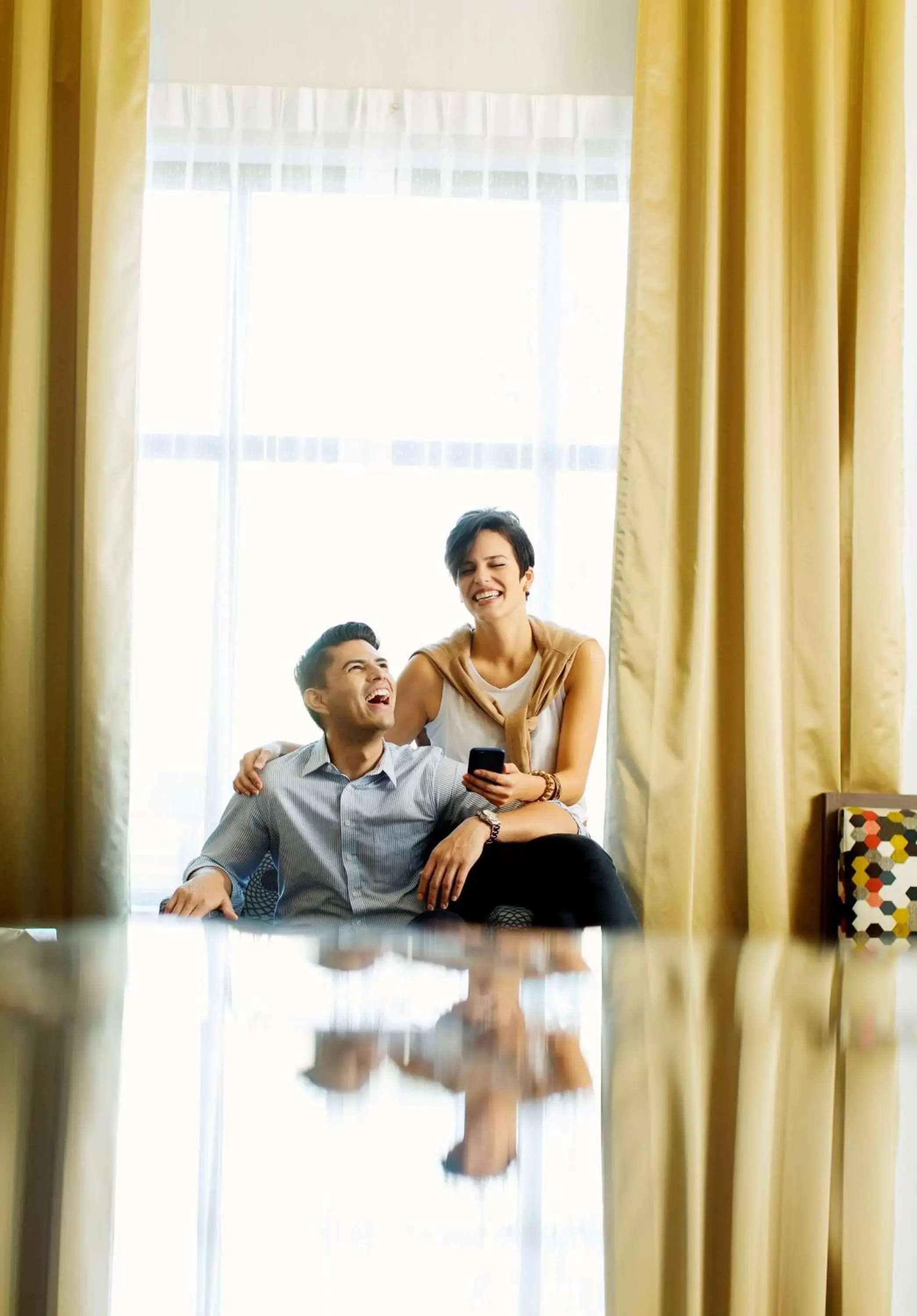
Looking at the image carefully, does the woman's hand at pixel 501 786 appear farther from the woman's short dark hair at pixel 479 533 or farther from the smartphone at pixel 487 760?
the woman's short dark hair at pixel 479 533

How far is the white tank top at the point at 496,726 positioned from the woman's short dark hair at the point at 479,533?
9.7 inches

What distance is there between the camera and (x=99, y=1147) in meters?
0.19

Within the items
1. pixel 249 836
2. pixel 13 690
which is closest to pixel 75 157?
pixel 13 690

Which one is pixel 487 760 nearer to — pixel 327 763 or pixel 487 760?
pixel 487 760

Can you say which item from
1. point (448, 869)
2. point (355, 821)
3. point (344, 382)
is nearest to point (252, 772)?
point (355, 821)

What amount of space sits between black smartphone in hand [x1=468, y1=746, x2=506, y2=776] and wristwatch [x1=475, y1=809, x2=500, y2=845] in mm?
98

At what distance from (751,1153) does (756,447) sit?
112 inches

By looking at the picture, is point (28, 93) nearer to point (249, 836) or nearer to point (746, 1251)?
point (249, 836)

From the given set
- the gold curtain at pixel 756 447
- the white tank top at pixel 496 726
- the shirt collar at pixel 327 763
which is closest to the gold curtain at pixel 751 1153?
the shirt collar at pixel 327 763

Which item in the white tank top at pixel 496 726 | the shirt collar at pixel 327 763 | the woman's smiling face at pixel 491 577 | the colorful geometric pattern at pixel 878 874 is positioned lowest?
the colorful geometric pattern at pixel 878 874

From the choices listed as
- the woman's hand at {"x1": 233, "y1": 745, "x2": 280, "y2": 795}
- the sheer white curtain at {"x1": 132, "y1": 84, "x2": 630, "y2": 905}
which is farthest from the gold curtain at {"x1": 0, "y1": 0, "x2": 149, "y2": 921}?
the woman's hand at {"x1": 233, "y1": 745, "x2": 280, "y2": 795}

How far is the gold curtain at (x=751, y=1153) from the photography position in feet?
0.52

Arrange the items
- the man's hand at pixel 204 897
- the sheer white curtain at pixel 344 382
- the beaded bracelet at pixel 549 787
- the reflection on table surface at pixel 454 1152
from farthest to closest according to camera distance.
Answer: the sheer white curtain at pixel 344 382
the beaded bracelet at pixel 549 787
the man's hand at pixel 204 897
the reflection on table surface at pixel 454 1152

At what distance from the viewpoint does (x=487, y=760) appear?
2328 millimetres
